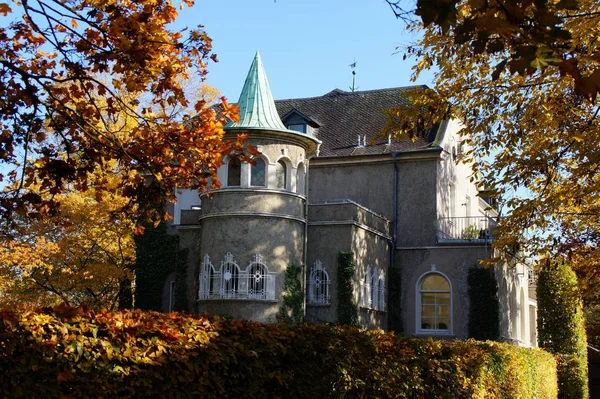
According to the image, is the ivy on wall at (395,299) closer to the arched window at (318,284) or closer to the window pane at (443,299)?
the window pane at (443,299)

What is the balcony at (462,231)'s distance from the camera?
29797 millimetres

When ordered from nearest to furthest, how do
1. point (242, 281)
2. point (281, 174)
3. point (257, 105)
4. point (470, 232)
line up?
1. point (242, 281)
2. point (281, 174)
3. point (257, 105)
4. point (470, 232)

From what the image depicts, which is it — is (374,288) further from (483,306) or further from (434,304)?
(483,306)

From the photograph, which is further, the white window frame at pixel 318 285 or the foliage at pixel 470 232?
the foliage at pixel 470 232

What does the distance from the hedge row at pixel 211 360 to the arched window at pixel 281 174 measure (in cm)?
1291

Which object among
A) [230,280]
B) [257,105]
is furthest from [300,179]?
[230,280]

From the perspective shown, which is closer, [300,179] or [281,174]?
[281,174]

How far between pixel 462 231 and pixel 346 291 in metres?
7.66

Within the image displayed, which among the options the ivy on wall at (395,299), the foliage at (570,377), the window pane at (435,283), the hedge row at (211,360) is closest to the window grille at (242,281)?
the ivy on wall at (395,299)

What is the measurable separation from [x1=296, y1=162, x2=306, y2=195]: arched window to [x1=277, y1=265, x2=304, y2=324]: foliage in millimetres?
2589

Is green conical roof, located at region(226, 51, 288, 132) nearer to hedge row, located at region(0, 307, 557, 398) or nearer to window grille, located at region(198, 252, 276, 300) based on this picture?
window grille, located at region(198, 252, 276, 300)

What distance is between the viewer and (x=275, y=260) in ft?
82.7

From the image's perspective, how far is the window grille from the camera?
81.3 feet

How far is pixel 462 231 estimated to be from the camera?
3198cm
